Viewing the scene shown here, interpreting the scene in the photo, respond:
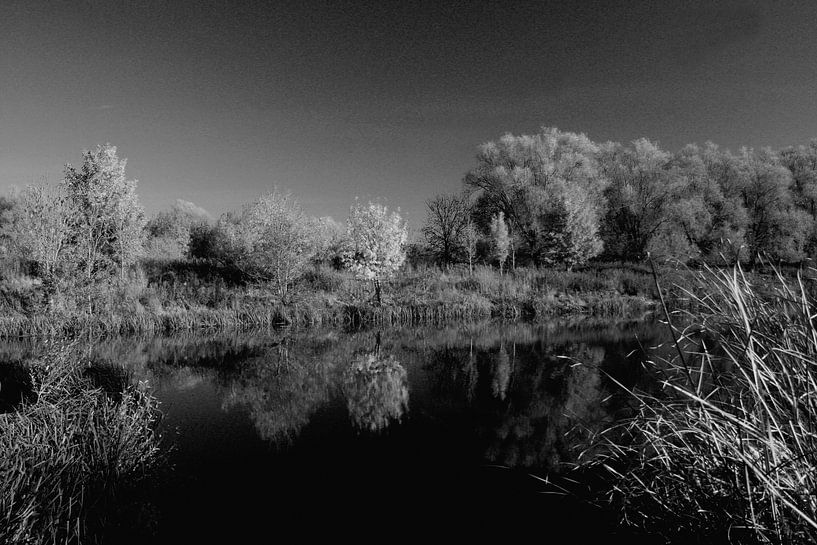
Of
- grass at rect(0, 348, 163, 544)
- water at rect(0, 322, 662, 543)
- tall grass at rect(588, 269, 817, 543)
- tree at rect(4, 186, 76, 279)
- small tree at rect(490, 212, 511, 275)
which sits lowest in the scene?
water at rect(0, 322, 662, 543)

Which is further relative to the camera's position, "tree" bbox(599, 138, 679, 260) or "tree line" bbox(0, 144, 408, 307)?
"tree" bbox(599, 138, 679, 260)

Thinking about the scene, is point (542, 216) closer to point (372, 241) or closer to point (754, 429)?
point (372, 241)

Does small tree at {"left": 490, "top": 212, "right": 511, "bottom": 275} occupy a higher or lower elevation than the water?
higher

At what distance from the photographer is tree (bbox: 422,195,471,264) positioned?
125ft

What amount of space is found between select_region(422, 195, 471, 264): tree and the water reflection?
2057cm

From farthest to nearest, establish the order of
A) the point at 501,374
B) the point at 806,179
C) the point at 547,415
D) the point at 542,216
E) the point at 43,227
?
the point at 806,179
the point at 542,216
the point at 43,227
the point at 501,374
the point at 547,415

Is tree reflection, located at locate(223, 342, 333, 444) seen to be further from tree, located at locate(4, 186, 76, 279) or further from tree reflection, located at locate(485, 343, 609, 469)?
tree, located at locate(4, 186, 76, 279)

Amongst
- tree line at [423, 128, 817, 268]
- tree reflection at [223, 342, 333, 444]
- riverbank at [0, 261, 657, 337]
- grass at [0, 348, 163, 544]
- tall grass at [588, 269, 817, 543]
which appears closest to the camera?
tall grass at [588, 269, 817, 543]

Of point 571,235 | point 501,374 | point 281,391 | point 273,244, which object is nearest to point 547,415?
point 501,374

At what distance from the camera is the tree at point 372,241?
775 inches

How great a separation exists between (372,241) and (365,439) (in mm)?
13222

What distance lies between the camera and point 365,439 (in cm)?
724

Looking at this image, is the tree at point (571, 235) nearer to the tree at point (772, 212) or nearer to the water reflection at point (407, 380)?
the water reflection at point (407, 380)

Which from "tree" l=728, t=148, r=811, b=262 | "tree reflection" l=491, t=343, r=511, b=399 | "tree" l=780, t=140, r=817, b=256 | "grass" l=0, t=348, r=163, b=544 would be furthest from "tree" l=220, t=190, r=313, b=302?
"tree" l=780, t=140, r=817, b=256
